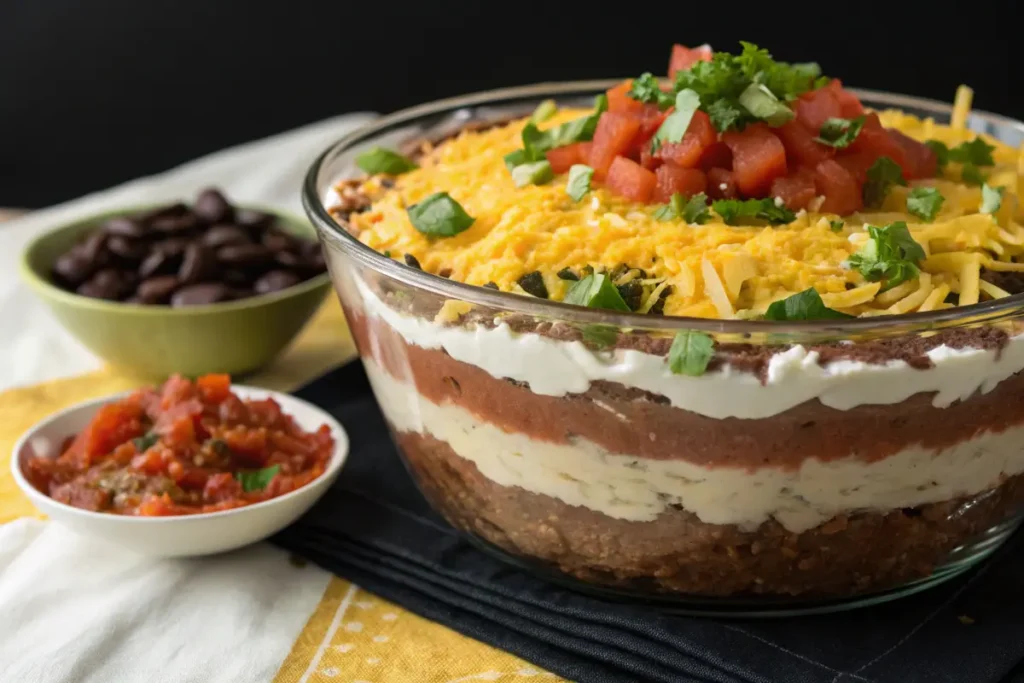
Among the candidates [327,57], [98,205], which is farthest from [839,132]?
[327,57]

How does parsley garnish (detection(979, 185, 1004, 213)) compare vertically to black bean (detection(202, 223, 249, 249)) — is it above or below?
above

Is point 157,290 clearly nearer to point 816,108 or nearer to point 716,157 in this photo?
point 716,157

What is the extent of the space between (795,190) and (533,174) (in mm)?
401

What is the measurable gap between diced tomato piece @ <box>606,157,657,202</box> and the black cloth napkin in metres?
0.60

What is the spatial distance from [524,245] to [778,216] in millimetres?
364

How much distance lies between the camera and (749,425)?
139 centimetres

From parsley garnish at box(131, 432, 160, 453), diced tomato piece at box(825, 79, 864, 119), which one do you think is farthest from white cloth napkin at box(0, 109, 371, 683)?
diced tomato piece at box(825, 79, 864, 119)

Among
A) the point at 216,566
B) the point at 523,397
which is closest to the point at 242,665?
the point at 216,566

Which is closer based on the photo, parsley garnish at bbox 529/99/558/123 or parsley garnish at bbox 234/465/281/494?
parsley garnish at bbox 234/465/281/494

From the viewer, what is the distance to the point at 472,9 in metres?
4.77

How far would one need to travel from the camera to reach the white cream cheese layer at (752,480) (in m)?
1.44

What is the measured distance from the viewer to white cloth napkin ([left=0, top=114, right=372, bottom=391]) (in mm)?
2625

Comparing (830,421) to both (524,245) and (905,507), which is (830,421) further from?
(524,245)

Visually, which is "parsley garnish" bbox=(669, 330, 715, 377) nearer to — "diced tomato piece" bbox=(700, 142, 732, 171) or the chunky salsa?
"diced tomato piece" bbox=(700, 142, 732, 171)
